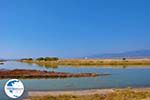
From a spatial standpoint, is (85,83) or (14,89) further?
(85,83)

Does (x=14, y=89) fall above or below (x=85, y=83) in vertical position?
above

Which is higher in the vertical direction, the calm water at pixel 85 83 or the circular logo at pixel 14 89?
the circular logo at pixel 14 89

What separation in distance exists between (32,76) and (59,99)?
3801 cm

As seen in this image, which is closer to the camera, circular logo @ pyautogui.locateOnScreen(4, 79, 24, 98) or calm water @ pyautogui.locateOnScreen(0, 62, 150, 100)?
circular logo @ pyautogui.locateOnScreen(4, 79, 24, 98)

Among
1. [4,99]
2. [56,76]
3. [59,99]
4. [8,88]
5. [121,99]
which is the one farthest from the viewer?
[56,76]

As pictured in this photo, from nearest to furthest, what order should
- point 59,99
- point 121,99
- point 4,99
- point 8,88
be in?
point 8,88 → point 121,99 → point 59,99 → point 4,99

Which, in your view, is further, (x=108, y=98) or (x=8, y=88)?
(x=108, y=98)

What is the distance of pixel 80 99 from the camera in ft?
70.4

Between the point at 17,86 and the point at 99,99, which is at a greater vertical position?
the point at 17,86

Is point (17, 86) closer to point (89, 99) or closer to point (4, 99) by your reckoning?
point (89, 99)

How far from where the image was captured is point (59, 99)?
2194cm

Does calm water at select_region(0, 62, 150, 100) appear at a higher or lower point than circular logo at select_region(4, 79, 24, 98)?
lower

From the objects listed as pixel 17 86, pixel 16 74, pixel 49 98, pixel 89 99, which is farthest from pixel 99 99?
pixel 16 74

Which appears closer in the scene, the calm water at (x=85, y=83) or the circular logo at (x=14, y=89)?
the circular logo at (x=14, y=89)
